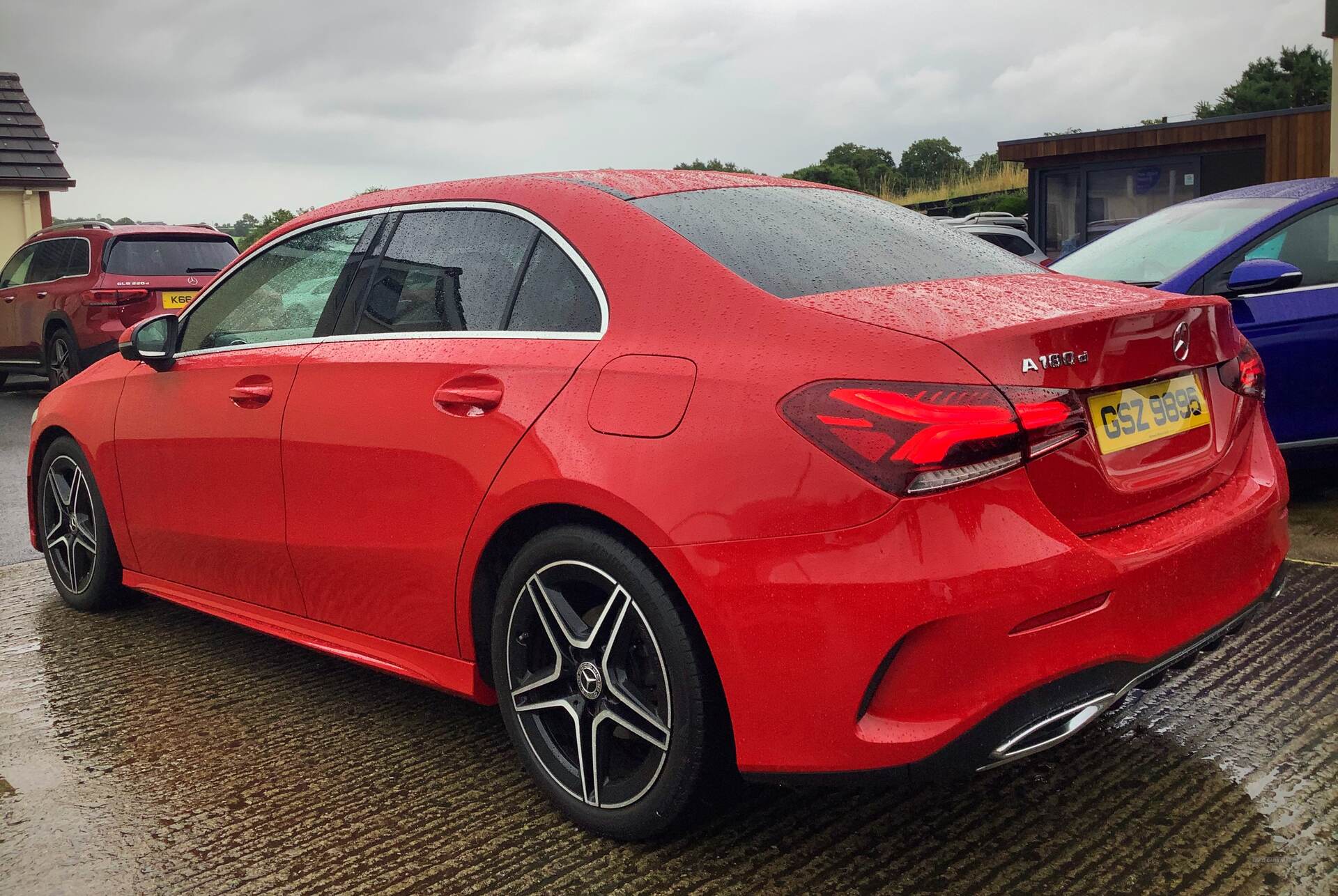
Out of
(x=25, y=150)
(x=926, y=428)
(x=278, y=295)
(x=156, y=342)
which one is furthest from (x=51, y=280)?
(x=25, y=150)

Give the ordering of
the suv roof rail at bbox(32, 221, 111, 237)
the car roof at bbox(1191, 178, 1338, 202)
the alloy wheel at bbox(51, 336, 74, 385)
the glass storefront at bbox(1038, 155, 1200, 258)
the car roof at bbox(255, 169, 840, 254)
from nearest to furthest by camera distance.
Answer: the car roof at bbox(255, 169, 840, 254)
the car roof at bbox(1191, 178, 1338, 202)
the suv roof rail at bbox(32, 221, 111, 237)
the alloy wheel at bbox(51, 336, 74, 385)
the glass storefront at bbox(1038, 155, 1200, 258)

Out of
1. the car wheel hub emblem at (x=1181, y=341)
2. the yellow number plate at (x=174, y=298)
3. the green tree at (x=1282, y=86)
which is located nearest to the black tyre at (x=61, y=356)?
the yellow number plate at (x=174, y=298)

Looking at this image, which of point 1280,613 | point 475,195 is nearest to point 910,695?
point 475,195

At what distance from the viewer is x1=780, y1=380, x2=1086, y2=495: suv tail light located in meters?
2.31

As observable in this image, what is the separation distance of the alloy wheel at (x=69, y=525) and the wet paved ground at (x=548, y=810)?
1.00 meters

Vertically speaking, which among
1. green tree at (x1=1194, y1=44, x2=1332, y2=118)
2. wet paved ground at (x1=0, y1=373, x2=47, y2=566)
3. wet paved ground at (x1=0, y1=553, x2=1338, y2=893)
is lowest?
wet paved ground at (x1=0, y1=553, x2=1338, y2=893)

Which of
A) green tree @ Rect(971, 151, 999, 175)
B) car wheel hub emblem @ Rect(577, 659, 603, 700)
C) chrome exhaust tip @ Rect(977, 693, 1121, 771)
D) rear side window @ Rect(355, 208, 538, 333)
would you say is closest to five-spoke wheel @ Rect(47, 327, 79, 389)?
rear side window @ Rect(355, 208, 538, 333)

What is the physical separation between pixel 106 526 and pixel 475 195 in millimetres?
2404

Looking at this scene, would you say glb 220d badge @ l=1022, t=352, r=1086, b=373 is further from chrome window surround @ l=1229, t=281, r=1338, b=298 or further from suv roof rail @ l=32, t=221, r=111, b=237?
suv roof rail @ l=32, t=221, r=111, b=237

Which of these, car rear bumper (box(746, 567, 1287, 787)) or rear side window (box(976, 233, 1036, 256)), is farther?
rear side window (box(976, 233, 1036, 256))

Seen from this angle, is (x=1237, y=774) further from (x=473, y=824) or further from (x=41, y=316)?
(x=41, y=316)

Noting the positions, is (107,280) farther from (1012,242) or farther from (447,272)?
(1012,242)

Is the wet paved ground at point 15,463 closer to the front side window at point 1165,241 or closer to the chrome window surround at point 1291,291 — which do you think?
the front side window at point 1165,241

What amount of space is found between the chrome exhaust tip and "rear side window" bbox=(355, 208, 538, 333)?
161cm
